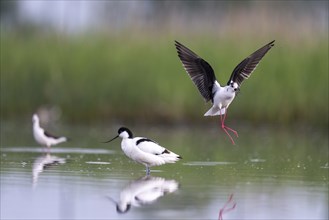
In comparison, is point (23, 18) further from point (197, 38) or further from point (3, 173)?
point (3, 173)

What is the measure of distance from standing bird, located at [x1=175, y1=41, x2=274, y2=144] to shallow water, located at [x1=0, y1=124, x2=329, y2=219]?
0.80 metres

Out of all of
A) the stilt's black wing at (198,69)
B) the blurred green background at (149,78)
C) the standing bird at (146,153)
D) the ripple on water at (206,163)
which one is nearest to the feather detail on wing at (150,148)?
the standing bird at (146,153)

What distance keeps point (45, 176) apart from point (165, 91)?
8.20 m

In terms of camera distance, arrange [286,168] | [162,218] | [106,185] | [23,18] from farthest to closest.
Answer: [23,18]
[286,168]
[106,185]
[162,218]

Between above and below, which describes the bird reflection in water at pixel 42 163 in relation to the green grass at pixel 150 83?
below

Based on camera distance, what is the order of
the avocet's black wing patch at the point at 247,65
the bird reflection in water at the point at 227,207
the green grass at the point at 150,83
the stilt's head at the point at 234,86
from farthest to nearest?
the green grass at the point at 150,83 → the avocet's black wing patch at the point at 247,65 → the stilt's head at the point at 234,86 → the bird reflection in water at the point at 227,207

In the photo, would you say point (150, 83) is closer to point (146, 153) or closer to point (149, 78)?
point (149, 78)

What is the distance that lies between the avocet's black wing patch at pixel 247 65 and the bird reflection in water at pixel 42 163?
2.30m

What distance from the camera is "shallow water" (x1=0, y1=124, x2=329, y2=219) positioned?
753cm

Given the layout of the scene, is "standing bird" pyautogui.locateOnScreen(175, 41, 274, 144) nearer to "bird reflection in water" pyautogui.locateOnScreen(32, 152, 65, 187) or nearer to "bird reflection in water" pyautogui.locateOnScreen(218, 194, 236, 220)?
"bird reflection in water" pyautogui.locateOnScreen(32, 152, 65, 187)

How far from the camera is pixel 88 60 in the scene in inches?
722

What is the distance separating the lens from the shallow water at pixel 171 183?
24.7 feet

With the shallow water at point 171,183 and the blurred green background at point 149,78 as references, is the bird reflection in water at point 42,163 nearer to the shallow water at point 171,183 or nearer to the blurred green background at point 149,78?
the shallow water at point 171,183

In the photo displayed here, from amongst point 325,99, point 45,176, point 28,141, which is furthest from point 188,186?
point 325,99
